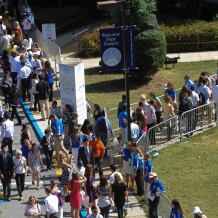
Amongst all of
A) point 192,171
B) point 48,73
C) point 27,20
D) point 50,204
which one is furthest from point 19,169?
point 27,20

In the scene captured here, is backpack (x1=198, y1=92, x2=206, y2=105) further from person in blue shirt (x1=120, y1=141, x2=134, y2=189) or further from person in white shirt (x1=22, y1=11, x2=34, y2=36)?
person in white shirt (x1=22, y1=11, x2=34, y2=36)

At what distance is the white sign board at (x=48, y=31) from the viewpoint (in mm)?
27875

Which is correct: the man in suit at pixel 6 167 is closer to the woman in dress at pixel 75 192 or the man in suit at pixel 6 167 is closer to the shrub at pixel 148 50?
the woman in dress at pixel 75 192

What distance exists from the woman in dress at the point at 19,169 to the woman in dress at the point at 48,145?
1.54 meters

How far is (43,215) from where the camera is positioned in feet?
57.4

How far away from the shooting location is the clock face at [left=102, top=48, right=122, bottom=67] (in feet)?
→ 64.5

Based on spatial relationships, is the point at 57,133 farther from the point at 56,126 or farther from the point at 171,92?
the point at 171,92

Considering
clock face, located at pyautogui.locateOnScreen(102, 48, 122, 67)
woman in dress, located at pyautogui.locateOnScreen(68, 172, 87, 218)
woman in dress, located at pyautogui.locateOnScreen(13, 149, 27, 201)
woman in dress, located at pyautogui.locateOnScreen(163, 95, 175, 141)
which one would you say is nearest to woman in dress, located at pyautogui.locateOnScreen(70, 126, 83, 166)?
woman in dress, located at pyautogui.locateOnScreen(13, 149, 27, 201)

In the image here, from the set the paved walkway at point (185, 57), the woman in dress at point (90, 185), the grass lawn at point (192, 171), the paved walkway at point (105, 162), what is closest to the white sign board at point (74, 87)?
the paved walkway at point (105, 162)

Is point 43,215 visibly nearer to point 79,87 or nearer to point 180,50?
point 79,87

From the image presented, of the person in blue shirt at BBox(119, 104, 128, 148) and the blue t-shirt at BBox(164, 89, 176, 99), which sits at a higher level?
the blue t-shirt at BBox(164, 89, 176, 99)

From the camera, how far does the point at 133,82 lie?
2969 centimetres

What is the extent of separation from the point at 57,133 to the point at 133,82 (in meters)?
9.63

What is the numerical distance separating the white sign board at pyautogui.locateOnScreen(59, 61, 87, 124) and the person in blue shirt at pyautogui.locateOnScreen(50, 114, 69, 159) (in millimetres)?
1530
